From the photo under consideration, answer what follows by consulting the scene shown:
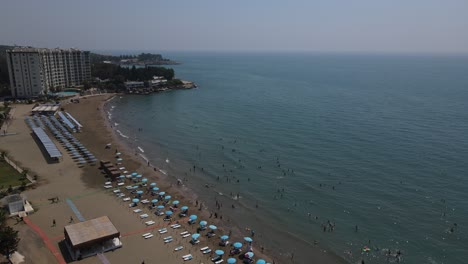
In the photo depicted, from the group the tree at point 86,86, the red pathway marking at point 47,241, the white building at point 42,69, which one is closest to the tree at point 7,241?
the red pathway marking at point 47,241

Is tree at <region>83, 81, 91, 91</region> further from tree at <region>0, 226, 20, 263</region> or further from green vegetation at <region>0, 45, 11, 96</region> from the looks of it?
tree at <region>0, 226, 20, 263</region>

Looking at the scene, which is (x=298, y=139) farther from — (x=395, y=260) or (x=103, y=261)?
(x=103, y=261)

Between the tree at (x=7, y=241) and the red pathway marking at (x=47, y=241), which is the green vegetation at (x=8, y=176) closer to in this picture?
the red pathway marking at (x=47, y=241)

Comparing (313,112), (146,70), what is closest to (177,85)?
(146,70)

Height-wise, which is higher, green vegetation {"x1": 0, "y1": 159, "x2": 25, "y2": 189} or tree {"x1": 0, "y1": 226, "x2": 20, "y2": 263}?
tree {"x1": 0, "y1": 226, "x2": 20, "y2": 263}

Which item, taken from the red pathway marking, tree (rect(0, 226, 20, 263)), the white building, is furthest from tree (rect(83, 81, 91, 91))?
tree (rect(0, 226, 20, 263))

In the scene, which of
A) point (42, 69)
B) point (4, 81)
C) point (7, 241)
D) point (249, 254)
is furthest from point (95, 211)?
point (4, 81)
